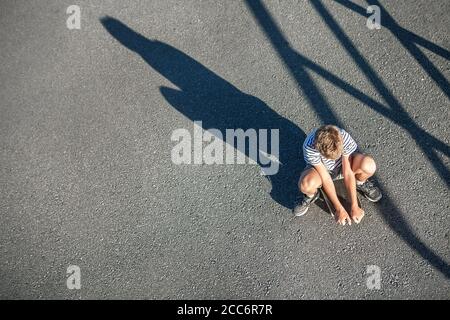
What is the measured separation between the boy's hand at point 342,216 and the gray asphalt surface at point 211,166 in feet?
0.37

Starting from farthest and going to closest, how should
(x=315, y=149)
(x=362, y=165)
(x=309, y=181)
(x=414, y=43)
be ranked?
(x=414, y=43), (x=309, y=181), (x=362, y=165), (x=315, y=149)

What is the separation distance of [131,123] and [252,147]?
4.49 feet

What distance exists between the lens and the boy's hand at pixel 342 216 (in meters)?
3.84

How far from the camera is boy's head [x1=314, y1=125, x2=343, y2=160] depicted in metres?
3.25

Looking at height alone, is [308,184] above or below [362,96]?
below

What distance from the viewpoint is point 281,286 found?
3863 mm

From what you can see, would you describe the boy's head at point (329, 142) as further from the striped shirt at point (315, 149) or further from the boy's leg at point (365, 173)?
the boy's leg at point (365, 173)

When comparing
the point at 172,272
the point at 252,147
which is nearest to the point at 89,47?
the point at 252,147

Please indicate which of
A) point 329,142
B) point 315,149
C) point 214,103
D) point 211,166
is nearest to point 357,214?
point 315,149

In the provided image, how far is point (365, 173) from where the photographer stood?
12.0 ft

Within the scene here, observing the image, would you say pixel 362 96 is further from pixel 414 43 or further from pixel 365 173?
pixel 365 173

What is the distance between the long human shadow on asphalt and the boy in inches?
11.7

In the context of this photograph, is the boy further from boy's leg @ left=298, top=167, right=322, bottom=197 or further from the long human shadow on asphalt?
the long human shadow on asphalt

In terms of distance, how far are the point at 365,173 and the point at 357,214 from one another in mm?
436
